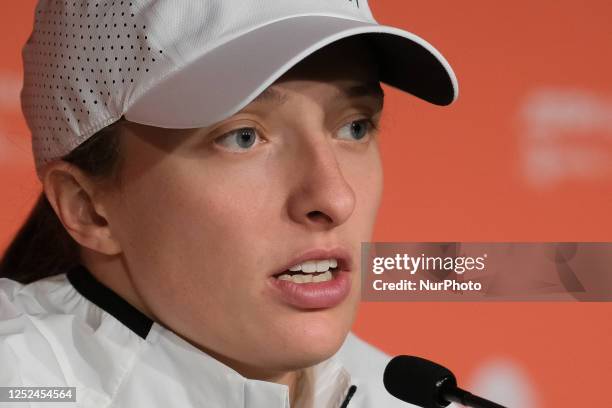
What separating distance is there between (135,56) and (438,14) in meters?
0.95

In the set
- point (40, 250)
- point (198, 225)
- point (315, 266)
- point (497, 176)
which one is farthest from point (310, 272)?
point (497, 176)

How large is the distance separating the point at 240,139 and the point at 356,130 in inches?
5.8

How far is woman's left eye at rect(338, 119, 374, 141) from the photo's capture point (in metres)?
1.03

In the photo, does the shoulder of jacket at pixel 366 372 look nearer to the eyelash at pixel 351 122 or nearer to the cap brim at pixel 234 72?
the eyelash at pixel 351 122

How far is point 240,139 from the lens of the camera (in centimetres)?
95

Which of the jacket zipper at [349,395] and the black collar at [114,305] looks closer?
the black collar at [114,305]

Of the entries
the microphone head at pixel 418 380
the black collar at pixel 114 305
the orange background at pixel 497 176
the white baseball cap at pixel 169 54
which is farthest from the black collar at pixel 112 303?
the orange background at pixel 497 176

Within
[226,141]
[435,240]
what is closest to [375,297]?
[435,240]

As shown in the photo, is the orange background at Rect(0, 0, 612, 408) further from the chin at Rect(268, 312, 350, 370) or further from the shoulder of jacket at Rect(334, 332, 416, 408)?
the chin at Rect(268, 312, 350, 370)

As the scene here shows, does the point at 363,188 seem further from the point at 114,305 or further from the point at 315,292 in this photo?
the point at 114,305

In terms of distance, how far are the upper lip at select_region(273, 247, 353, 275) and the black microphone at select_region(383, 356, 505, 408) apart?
11 centimetres

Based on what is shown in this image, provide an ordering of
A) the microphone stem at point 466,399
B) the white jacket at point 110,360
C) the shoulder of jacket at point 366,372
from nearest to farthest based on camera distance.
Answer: the microphone stem at point 466,399, the white jacket at point 110,360, the shoulder of jacket at point 366,372

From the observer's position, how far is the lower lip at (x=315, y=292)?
958mm

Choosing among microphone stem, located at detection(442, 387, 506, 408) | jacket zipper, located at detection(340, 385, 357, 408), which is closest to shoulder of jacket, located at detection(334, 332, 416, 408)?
jacket zipper, located at detection(340, 385, 357, 408)
